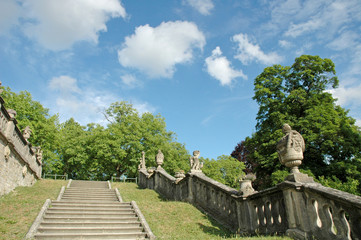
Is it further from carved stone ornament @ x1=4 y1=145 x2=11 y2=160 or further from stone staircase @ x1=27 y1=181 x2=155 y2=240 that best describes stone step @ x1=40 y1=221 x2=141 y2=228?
carved stone ornament @ x1=4 y1=145 x2=11 y2=160

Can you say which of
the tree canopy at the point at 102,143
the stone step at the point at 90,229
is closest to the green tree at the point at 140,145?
the tree canopy at the point at 102,143

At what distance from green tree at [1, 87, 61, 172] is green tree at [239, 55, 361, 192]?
23047 millimetres

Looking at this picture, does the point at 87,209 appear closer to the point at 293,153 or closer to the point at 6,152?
the point at 6,152

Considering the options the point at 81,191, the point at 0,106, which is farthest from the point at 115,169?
the point at 0,106

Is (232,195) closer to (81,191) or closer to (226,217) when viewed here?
(226,217)

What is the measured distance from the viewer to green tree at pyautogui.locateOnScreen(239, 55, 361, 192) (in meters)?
17.5

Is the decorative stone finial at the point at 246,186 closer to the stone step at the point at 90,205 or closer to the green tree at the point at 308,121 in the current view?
the stone step at the point at 90,205

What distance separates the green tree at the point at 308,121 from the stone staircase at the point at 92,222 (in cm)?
1179

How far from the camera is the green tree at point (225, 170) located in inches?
1412

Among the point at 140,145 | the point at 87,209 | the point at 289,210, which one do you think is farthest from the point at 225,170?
the point at 289,210

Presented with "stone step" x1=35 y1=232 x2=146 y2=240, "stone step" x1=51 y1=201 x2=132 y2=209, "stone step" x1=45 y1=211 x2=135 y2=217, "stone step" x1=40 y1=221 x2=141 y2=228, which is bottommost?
"stone step" x1=35 y1=232 x2=146 y2=240

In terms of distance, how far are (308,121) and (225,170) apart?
20542 millimetres

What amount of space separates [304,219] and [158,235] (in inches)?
168

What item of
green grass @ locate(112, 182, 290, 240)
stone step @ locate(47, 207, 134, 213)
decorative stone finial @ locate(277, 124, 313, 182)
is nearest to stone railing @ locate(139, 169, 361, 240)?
decorative stone finial @ locate(277, 124, 313, 182)
